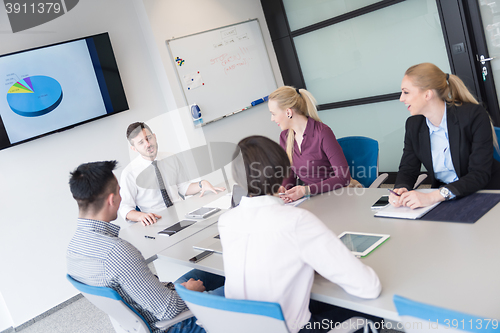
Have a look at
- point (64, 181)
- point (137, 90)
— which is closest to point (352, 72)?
point (137, 90)

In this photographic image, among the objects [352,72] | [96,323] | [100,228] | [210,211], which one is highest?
[352,72]

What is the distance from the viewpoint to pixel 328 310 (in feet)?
5.58

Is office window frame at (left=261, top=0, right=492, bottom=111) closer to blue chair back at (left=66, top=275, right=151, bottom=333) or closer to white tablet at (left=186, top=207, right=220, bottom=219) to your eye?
white tablet at (left=186, top=207, right=220, bottom=219)

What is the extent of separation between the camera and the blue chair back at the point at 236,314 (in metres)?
1.23

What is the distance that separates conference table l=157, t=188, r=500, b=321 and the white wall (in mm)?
2474

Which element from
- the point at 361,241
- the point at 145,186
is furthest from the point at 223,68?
the point at 361,241

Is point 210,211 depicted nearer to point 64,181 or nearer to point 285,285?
point 285,285

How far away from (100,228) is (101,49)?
269 cm

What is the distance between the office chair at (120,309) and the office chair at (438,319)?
1.06 meters

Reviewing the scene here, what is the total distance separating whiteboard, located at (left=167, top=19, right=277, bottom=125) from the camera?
459cm

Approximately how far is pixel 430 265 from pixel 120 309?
4.04ft

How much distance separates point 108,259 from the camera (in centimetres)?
179

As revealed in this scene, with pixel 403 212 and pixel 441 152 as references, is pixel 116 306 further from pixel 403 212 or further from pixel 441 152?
pixel 441 152

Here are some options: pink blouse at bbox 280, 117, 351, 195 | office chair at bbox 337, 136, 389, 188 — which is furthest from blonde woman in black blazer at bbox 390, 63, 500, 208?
office chair at bbox 337, 136, 389, 188
